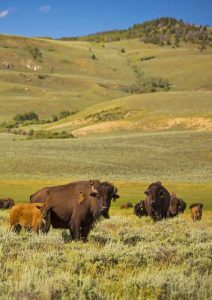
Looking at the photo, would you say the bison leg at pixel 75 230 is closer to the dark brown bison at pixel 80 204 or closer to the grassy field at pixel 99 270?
the dark brown bison at pixel 80 204

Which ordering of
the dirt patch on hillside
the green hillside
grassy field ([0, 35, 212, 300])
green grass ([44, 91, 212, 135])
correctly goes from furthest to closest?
green grass ([44, 91, 212, 135]) → the dirt patch on hillside → the green hillside → grassy field ([0, 35, 212, 300])

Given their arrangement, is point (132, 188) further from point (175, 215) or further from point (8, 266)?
point (8, 266)

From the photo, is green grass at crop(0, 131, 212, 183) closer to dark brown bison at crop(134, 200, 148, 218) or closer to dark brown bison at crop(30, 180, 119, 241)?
Answer: dark brown bison at crop(134, 200, 148, 218)

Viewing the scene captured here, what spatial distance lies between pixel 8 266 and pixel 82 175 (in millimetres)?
43005

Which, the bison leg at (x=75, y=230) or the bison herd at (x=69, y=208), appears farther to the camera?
the bison leg at (x=75, y=230)

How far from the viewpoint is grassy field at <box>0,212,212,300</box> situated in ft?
26.4

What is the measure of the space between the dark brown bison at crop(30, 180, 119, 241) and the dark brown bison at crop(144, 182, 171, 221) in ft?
21.9

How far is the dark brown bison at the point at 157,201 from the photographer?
21.1 m

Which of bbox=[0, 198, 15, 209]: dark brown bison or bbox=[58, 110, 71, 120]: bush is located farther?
bbox=[58, 110, 71, 120]: bush

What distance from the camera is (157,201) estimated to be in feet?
70.3

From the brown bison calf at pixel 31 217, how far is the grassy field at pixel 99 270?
2.81ft

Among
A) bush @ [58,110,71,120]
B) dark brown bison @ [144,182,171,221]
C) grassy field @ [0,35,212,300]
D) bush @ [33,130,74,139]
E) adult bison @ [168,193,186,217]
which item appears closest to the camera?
grassy field @ [0,35,212,300]

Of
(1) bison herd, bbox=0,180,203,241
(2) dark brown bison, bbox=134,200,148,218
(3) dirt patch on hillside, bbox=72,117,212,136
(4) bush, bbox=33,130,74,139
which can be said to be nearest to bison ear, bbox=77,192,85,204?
(1) bison herd, bbox=0,180,203,241

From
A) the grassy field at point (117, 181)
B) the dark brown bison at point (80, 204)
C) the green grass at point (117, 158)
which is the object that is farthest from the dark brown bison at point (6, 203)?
the green grass at point (117, 158)
